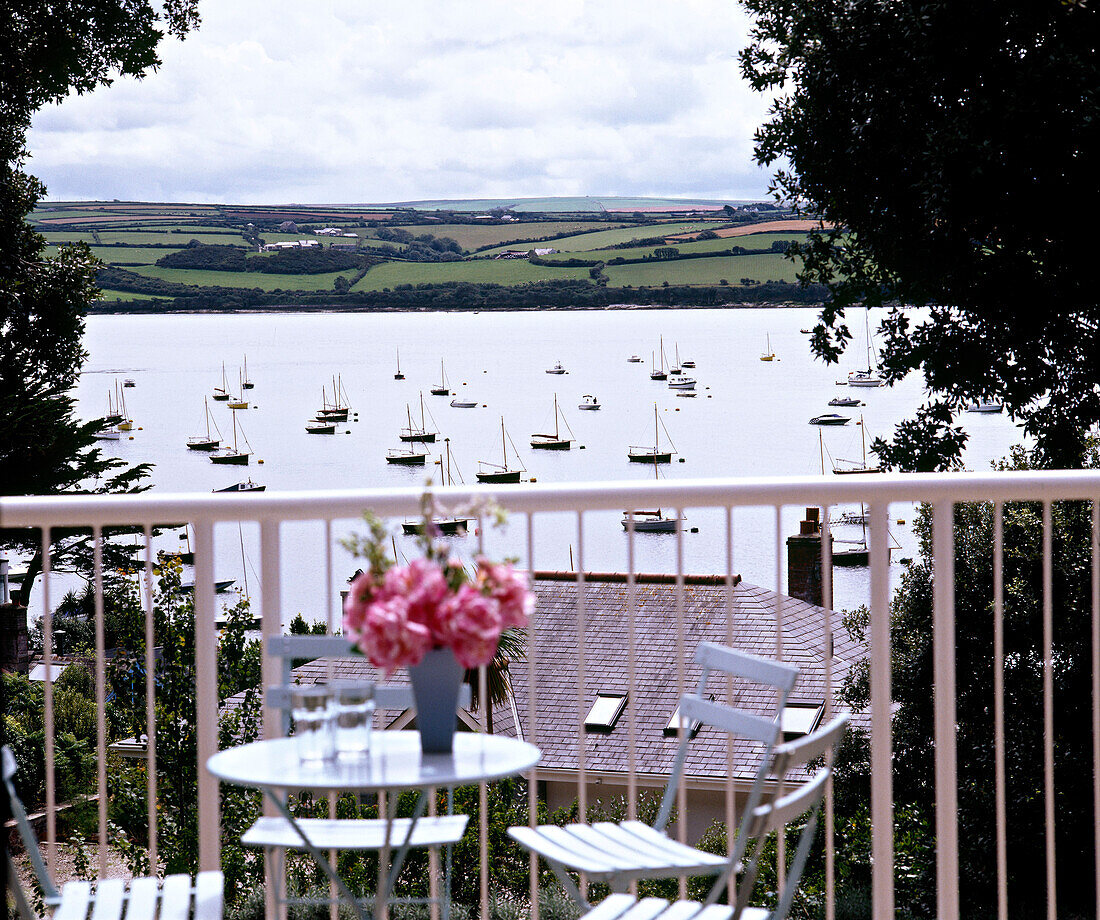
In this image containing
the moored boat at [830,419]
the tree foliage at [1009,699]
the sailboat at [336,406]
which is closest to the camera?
the tree foliage at [1009,699]

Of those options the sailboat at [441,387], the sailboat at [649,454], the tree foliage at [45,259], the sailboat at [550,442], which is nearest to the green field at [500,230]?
the sailboat at [550,442]

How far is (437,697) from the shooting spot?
2.33 metres

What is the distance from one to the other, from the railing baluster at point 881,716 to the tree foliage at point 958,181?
702cm

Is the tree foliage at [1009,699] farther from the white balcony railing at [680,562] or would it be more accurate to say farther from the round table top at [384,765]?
the round table top at [384,765]

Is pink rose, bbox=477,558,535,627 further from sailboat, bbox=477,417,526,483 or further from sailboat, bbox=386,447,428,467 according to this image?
sailboat, bbox=386,447,428,467

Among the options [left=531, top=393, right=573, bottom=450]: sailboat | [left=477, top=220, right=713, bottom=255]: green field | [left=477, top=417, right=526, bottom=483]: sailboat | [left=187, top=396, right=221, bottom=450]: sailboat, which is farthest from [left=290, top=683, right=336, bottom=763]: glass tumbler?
[left=187, top=396, right=221, bottom=450]: sailboat

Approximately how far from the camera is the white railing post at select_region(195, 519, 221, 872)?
2838 mm

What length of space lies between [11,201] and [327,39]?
161 feet

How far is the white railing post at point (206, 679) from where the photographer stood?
2.84 m

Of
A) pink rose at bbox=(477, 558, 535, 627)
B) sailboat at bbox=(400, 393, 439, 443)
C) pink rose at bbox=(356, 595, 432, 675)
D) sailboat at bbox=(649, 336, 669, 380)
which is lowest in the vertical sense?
sailboat at bbox=(400, 393, 439, 443)

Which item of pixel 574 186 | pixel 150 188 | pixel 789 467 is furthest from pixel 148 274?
pixel 789 467

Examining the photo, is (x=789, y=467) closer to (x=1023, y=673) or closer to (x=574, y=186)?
(x=574, y=186)

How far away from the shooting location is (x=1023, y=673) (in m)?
15.9

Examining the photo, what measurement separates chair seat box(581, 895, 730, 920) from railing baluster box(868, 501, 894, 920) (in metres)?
0.77
